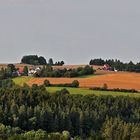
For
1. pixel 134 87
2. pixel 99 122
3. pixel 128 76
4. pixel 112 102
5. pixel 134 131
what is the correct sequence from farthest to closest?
pixel 128 76 < pixel 134 87 < pixel 112 102 < pixel 99 122 < pixel 134 131

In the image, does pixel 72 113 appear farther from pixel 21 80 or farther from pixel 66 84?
pixel 21 80

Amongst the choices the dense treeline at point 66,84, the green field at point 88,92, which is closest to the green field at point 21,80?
the dense treeline at point 66,84

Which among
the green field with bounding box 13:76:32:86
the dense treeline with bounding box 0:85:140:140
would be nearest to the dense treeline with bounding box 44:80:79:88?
the green field with bounding box 13:76:32:86

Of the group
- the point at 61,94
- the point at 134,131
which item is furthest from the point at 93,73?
the point at 134,131

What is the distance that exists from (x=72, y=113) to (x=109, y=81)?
1441 inches

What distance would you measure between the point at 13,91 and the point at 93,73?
1646 inches

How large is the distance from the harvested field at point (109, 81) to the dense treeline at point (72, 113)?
41.7 feet

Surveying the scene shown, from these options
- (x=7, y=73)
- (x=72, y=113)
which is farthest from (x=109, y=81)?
(x=7, y=73)

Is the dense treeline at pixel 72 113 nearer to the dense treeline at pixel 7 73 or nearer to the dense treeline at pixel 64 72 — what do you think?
the dense treeline at pixel 64 72

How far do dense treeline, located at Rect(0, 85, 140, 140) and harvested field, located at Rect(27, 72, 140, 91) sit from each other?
12711 mm

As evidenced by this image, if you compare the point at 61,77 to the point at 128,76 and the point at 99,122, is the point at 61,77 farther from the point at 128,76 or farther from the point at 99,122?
the point at 99,122

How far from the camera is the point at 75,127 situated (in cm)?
12862

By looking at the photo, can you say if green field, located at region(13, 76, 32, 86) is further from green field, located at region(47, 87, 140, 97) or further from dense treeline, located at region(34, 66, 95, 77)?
green field, located at region(47, 87, 140, 97)

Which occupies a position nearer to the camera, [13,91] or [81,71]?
[13,91]
